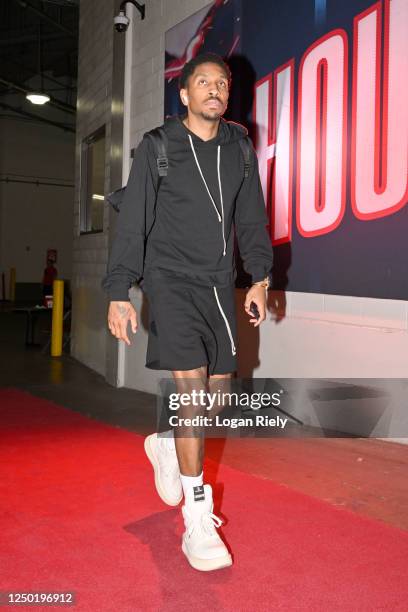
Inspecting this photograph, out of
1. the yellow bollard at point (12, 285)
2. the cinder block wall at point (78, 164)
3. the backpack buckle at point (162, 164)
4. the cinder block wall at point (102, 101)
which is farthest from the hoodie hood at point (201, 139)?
the yellow bollard at point (12, 285)

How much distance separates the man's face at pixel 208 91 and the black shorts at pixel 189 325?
647 millimetres

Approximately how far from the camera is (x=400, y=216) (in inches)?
142

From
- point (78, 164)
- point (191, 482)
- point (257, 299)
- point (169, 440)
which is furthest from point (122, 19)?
point (191, 482)

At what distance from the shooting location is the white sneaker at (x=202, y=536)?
2039mm

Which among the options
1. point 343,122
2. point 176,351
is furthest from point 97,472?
point 343,122

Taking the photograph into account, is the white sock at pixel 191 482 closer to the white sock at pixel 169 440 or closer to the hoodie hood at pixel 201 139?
the white sock at pixel 169 440

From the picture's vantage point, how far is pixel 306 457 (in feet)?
11.8

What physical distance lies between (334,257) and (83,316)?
4.67 meters

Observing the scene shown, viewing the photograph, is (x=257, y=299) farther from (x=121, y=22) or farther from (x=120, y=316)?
(x=121, y=22)

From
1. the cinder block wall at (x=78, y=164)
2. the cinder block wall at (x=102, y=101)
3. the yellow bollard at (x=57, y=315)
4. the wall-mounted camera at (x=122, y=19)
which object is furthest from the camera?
the yellow bollard at (x=57, y=315)

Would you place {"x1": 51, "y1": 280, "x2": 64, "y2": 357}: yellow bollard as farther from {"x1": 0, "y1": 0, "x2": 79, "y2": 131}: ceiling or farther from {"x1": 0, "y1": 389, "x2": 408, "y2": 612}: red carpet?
{"x1": 0, "y1": 0, "x2": 79, "y2": 131}: ceiling

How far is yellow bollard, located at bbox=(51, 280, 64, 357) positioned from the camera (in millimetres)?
8219

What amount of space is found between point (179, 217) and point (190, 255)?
0.15 metres

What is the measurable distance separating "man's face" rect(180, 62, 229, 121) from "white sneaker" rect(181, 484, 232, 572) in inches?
55.4
